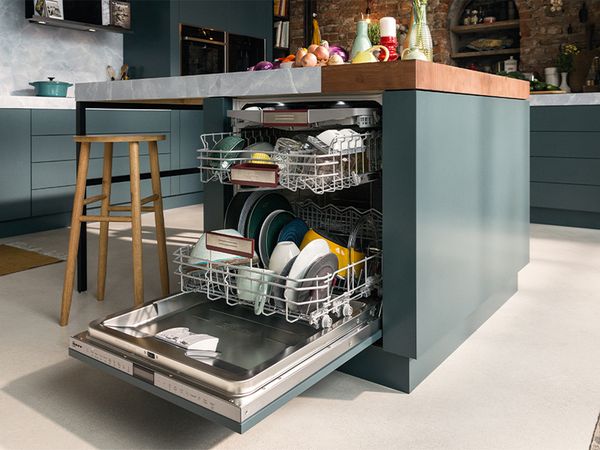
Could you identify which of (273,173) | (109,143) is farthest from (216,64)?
(273,173)

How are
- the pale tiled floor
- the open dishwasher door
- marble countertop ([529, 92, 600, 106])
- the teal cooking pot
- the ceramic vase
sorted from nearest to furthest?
the open dishwasher door
the pale tiled floor
marble countertop ([529, 92, 600, 106])
the teal cooking pot
the ceramic vase

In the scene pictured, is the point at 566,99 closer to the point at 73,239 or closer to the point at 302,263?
the point at 302,263

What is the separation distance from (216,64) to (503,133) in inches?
166

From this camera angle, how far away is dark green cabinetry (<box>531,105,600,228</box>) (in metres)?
4.17

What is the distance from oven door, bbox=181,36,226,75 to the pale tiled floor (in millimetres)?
3683

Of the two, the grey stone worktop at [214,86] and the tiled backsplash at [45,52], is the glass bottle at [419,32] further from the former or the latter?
the tiled backsplash at [45,52]

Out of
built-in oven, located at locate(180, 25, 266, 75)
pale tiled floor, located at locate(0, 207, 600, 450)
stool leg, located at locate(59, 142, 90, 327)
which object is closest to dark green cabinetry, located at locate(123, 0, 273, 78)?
built-in oven, located at locate(180, 25, 266, 75)

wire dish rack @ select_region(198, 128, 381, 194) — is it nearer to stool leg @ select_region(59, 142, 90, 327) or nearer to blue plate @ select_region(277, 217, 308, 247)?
blue plate @ select_region(277, 217, 308, 247)

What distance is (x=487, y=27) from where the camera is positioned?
19.1 ft

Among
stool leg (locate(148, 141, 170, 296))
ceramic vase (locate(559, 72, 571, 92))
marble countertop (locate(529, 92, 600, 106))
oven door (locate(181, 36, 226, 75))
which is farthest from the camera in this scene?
oven door (locate(181, 36, 226, 75))

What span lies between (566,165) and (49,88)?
377 cm

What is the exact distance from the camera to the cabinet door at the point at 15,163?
385 centimetres

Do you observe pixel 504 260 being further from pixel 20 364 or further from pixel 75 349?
pixel 20 364

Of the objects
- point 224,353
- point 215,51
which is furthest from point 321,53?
point 215,51
